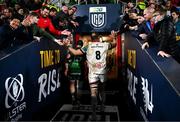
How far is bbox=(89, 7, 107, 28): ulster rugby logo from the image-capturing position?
13.9 meters

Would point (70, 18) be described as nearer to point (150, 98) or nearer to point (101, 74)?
point (101, 74)

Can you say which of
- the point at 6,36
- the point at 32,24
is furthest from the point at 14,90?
the point at 32,24

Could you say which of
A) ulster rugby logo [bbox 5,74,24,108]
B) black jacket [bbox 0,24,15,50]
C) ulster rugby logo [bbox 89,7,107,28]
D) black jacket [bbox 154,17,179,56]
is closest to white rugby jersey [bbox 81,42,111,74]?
black jacket [bbox 0,24,15,50]

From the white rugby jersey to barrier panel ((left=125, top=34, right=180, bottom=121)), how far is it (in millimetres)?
1477

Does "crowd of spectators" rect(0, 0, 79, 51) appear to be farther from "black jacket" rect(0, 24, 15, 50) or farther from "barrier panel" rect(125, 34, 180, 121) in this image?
"barrier panel" rect(125, 34, 180, 121)

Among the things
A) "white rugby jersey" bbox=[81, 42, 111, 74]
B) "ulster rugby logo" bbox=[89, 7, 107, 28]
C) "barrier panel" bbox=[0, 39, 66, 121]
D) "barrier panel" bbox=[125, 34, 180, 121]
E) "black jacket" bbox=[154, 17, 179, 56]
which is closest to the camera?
"barrier panel" bbox=[125, 34, 180, 121]

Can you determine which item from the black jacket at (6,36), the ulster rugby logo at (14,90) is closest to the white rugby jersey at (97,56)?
the black jacket at (6,36)

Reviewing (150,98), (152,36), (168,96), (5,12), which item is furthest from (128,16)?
(168,96)

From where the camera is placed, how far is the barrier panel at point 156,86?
453 centimetres

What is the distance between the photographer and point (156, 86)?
559 centimetres

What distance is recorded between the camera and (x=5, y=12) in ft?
35.9

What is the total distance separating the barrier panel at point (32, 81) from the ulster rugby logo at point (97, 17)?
8.85 ft

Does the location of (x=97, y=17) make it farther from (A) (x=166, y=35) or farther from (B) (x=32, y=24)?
(A) (x=166, y=35)

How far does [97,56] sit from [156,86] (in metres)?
3.91
